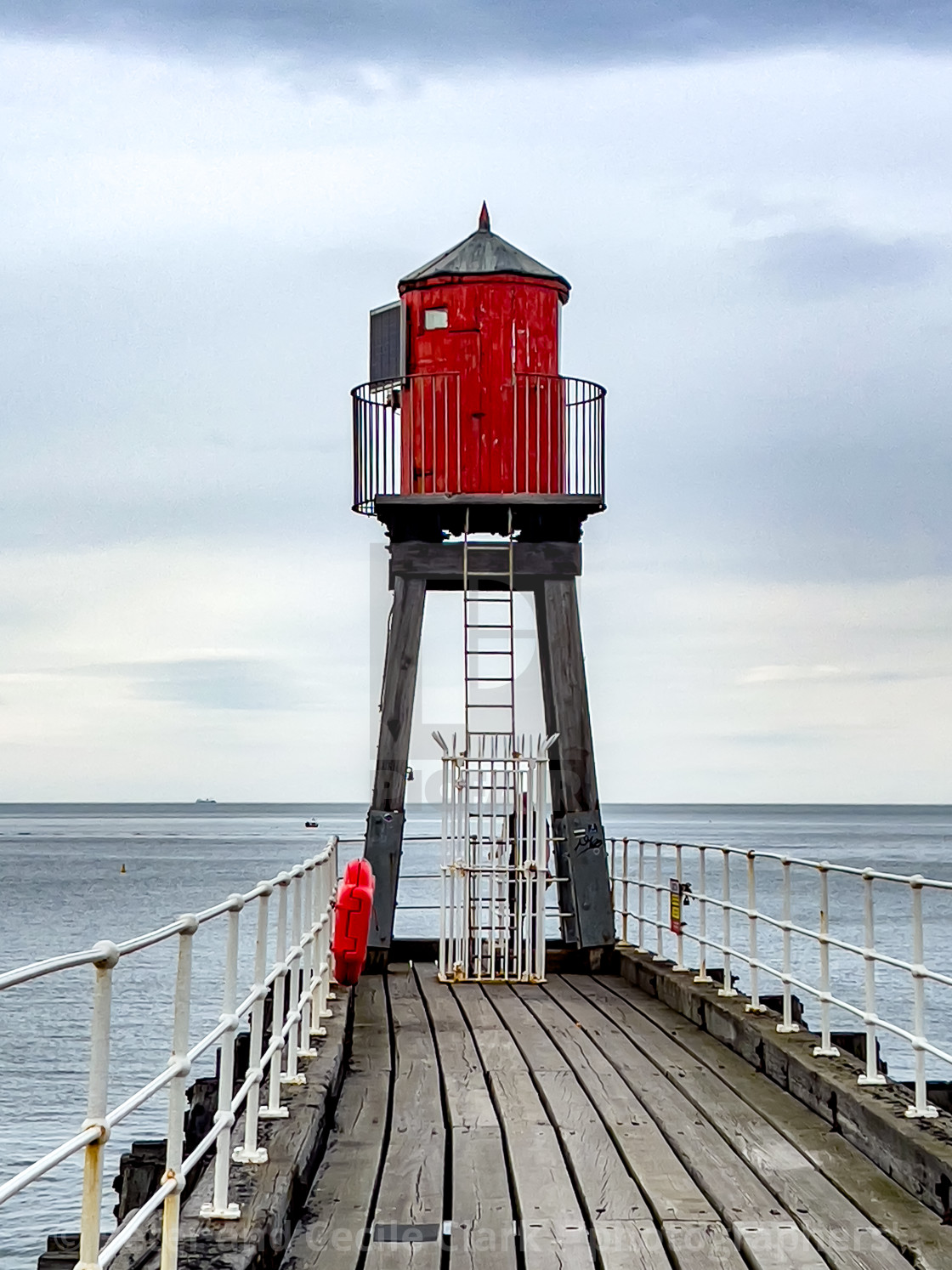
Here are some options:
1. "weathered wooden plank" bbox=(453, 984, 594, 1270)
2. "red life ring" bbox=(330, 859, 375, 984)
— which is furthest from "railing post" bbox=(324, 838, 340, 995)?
"weathered wooden plank" bbox=(453, 984, 594, 1270)

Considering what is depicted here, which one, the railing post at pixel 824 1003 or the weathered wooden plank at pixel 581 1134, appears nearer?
the weathered wooden plank at pixel 581 1134

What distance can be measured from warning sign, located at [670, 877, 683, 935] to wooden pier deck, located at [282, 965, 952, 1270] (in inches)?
89.1

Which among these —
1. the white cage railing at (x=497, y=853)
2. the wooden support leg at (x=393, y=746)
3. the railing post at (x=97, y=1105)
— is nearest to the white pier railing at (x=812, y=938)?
the white cage railing at (x=497, y=853)

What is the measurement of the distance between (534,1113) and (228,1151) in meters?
2.81

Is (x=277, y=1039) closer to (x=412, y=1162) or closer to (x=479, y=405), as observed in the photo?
(x=412, y=1162)

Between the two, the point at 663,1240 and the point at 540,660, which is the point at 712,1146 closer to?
the point at 663,1240

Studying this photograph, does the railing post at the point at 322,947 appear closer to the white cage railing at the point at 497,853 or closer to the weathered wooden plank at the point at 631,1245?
the white cage railing at the point at 497,853

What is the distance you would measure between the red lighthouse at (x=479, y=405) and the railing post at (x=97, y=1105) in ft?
32.6

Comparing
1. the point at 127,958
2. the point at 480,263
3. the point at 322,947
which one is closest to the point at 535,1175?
the point at 322,947

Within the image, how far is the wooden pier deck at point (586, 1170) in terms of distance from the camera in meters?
5.38

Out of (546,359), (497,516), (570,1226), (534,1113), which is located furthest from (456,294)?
(570,1226)

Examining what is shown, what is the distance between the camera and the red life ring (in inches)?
394

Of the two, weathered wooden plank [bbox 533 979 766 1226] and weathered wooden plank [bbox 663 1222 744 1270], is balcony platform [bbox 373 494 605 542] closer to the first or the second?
weathered wooden plank [bbox 533 979 766 1226]

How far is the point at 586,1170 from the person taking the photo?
6477 millimetres
